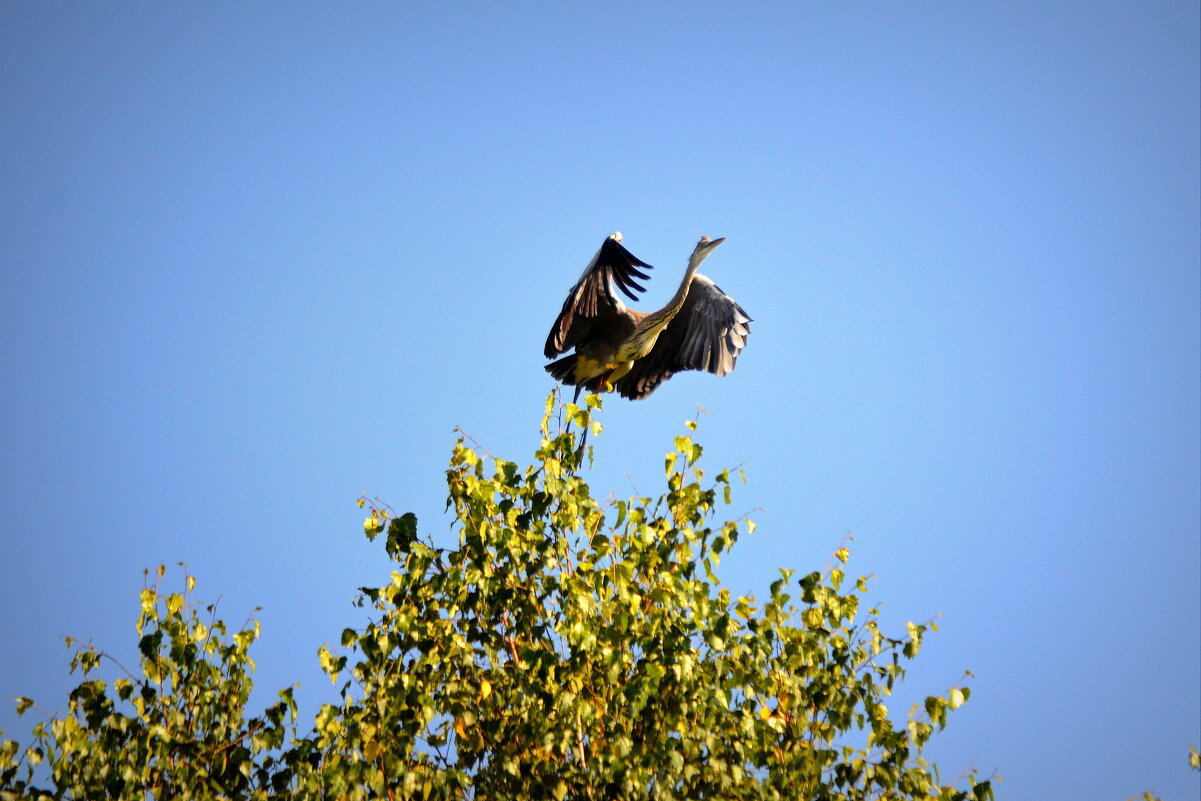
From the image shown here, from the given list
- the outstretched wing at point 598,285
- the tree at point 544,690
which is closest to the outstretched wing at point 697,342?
the outstretched wing at point 598,285

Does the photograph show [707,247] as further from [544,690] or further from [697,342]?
[544,690]

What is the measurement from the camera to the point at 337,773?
15.1 ft

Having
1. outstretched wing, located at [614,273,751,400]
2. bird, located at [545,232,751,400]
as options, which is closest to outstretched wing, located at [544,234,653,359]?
bird, located at [545,232,751,400]

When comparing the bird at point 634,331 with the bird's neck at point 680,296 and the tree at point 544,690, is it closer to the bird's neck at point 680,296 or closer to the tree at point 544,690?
the bird's neck at point 680,296

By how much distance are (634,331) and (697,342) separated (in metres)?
1.06

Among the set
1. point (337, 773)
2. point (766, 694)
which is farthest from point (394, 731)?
point (766, 694)

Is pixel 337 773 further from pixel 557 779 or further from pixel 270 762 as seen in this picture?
pixel 557 779

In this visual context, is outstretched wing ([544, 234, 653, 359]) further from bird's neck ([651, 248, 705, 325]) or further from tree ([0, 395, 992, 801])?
tree ([0, 395, 992, 801])

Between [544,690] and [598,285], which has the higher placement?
[598,285]

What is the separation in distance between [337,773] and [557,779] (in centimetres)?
93

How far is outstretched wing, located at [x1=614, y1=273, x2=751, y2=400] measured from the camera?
34.1 feet

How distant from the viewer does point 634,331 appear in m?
9.73

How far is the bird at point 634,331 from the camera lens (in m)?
9.20

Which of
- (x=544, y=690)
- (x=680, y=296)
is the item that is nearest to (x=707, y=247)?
(x=680, y=296)
